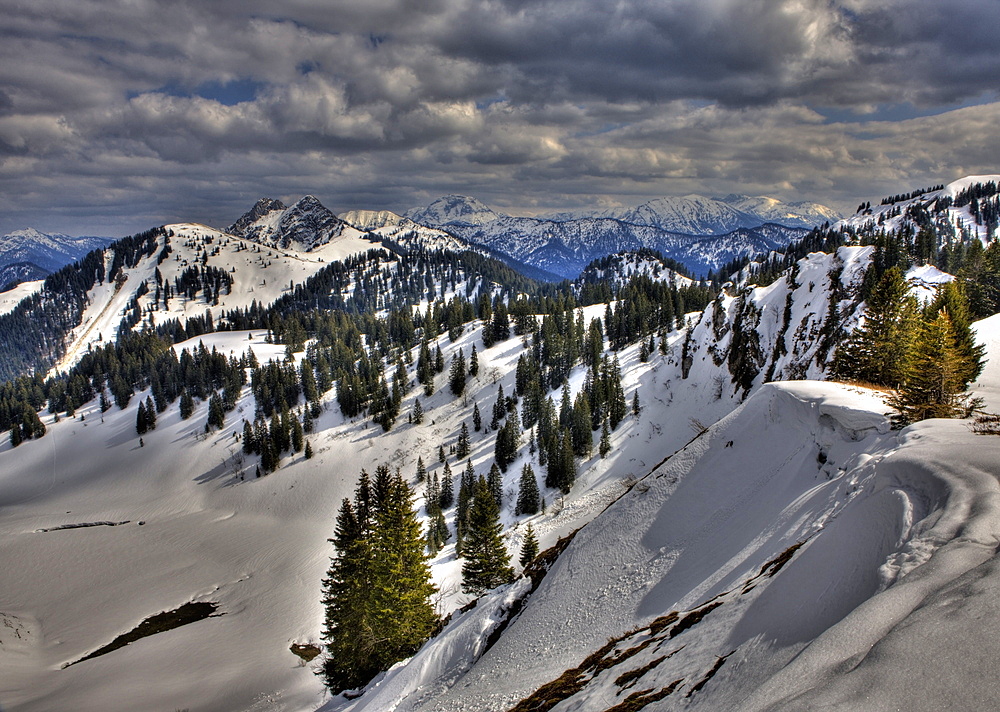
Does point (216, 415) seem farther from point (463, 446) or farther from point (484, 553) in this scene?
point (484, 553)

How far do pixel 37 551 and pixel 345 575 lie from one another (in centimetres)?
8837

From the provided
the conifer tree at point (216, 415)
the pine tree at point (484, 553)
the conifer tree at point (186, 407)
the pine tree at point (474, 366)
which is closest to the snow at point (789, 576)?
the pine tree at point (484, 553)

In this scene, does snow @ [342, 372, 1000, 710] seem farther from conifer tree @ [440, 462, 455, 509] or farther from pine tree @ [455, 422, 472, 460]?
pine tree @ [455, 422, 472, 460]

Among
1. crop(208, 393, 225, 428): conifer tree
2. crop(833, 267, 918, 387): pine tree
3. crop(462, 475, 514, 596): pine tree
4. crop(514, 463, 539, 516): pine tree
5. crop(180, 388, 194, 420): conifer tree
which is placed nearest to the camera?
crop(833, 267, 918, 387): pine tree

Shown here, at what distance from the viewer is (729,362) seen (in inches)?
3071

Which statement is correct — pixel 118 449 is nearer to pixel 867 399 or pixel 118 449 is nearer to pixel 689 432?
pixel 689 432

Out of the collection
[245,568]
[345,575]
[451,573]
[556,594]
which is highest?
[556,594]

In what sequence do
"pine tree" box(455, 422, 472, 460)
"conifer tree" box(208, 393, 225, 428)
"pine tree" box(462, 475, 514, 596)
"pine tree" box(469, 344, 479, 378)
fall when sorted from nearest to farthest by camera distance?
1. "pine tree" box(462, 475, 514, 596)
2. "pine tree" box(455, 422, 472, 460)
3. "pine tree" box(469, 344, 479, 378)
4. "conifer tree" box(208, 393, 225, 428)

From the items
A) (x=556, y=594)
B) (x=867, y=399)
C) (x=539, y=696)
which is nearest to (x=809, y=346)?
(x=867, y=399)

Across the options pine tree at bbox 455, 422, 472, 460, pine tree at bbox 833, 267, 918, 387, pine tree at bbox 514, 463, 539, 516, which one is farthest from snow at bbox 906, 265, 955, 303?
pine tree at bbox 455, 422, 472, 460

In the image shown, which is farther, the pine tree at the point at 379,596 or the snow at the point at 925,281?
the snow at the point at 925,281

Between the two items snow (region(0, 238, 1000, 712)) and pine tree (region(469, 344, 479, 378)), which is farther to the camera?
pine tree (region(469, 344, 479, 378))

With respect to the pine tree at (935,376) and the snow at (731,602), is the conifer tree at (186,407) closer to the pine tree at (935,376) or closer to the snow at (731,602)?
the snow at (731,602)

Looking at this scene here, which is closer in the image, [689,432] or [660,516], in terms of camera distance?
[660,516]
